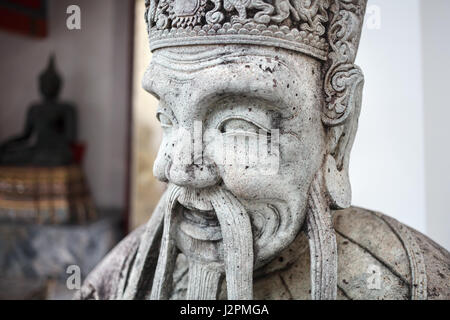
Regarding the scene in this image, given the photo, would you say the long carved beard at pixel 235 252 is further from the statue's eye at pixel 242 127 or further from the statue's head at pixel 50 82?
the statue's head at pixel 50 82

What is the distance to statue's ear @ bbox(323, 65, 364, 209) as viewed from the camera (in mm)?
1063

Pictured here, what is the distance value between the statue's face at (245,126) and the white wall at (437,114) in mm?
572

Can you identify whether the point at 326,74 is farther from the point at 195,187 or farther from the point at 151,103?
the point at 151,103

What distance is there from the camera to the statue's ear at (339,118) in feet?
3.49

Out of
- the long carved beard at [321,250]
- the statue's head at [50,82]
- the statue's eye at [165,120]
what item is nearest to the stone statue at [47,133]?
the statue's head at [50,82]

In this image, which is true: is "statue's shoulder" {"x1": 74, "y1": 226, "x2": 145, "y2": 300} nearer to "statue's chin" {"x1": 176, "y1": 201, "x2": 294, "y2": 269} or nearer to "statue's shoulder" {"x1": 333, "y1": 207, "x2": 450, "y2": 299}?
"statue's chin" {"x1": 176, "y1": 201, "x2": 294, "y2": 269}

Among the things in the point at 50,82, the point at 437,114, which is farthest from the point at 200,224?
the point at 50,82

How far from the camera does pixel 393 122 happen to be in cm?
165

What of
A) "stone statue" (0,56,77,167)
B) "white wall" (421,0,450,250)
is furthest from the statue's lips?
"stone statue" (0,56,77,167)

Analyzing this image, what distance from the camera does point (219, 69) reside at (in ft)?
3.11

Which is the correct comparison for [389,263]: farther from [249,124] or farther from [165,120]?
[165,120]

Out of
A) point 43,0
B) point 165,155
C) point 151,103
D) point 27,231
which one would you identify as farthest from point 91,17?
point 165,155
